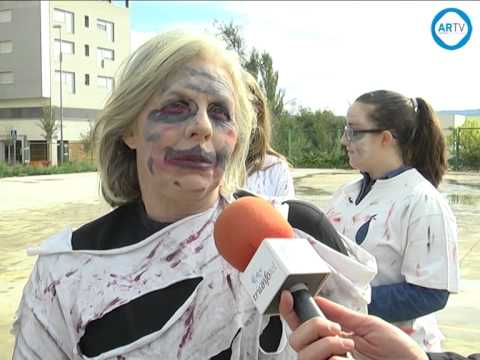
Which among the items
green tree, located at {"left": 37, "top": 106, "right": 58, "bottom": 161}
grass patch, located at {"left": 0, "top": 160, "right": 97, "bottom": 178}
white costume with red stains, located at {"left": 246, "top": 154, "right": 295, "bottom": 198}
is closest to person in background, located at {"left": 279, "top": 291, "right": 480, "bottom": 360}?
white costume with red stains, located at {"left": 246, "top": 154, "right": 295, "bottom": 198}

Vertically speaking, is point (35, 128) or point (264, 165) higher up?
point (35, 128)

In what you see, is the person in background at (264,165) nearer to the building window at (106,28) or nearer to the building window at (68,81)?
the building window at (68,81)

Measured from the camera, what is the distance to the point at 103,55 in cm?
5259

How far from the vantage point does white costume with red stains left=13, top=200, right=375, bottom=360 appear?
1445mm

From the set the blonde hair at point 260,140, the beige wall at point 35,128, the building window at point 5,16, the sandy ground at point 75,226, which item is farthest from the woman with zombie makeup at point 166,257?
the building window at point 5,16

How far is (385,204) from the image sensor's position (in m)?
2.53

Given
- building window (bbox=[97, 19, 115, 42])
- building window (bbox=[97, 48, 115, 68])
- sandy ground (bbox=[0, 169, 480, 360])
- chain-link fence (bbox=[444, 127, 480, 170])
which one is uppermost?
building window (bbox=[97, 19, 115, 42])

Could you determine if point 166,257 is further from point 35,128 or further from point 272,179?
point 35,128

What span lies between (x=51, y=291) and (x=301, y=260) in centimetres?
77

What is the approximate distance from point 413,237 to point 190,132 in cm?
122

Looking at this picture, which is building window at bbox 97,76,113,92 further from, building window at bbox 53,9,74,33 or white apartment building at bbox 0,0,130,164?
building window at bbox 53,9,74,33

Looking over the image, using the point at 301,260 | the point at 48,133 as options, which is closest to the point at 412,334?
the point at 301,260

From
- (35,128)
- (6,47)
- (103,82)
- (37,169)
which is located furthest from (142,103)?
(103,82)

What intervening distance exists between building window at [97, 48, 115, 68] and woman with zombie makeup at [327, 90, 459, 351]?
169 feet
